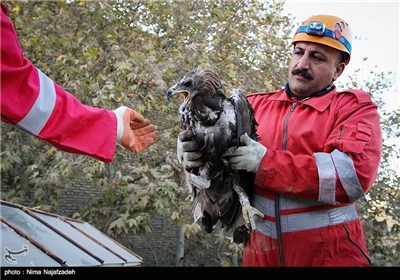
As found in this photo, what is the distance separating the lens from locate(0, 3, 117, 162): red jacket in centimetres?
169

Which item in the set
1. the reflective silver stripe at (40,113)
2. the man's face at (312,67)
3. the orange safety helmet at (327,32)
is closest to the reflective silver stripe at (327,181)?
the man's face at (312,67)

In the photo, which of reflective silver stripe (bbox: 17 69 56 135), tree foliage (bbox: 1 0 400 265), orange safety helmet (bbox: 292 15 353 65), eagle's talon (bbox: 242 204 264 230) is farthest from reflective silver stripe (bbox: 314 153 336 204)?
tree foliage (bbox: 1 0 400 265)

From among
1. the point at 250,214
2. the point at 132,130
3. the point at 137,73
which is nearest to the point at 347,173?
the point at 250,214

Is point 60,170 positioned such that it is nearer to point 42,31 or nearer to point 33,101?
point 42,31

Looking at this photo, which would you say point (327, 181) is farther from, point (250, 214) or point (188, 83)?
point (188, 83)

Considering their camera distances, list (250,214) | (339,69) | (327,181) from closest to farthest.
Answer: (327,181), (250,214), (339,69)

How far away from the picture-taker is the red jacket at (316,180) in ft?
6.52

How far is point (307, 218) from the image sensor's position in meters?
2.09

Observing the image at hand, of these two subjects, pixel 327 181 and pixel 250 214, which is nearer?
pixel 327 181

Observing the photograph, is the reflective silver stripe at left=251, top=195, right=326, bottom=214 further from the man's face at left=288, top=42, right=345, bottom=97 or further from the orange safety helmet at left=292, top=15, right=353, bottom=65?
the orange safety helmet at left=292, top=15, right=353, bottom=65

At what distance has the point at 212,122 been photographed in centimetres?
205

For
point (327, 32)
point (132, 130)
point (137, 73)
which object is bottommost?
point (137, 73)

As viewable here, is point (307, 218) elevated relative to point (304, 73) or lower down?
lower down

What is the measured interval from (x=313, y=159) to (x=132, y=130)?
2.37 ft
